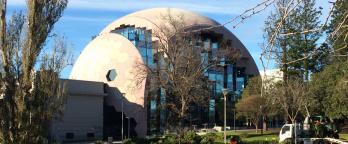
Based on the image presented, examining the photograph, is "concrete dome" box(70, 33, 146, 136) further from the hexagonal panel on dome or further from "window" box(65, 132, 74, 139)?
"window" box(65, 132, 74, 139)

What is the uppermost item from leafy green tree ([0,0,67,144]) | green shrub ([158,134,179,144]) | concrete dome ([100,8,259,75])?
concrete dome ([100,8,259,75])

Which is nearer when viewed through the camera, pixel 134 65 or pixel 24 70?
pixel 24 70

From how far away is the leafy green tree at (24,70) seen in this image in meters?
17.1

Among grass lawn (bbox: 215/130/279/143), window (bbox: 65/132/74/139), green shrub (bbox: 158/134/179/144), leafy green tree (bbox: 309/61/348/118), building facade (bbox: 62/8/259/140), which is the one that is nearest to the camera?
green shrub (bbox: 158/134/179/144)

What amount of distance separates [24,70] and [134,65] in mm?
50460

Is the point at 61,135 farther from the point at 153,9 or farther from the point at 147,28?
the point at 153,9

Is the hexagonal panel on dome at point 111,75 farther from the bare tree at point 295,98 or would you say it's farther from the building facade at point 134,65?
the bare tree at point 295,98

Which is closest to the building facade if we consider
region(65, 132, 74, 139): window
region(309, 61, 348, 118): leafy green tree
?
region(65, 132, 74, 139): window

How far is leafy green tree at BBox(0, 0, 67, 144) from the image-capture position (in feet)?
56.1

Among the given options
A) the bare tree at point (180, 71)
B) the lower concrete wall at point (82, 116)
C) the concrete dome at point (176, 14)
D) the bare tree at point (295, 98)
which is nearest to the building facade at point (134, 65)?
the concrete dome at point (176, 14)

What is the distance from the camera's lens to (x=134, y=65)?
6781 cm

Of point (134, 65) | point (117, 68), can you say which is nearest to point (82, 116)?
point (134, 65)

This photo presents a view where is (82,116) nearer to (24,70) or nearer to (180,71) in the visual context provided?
(180,71)

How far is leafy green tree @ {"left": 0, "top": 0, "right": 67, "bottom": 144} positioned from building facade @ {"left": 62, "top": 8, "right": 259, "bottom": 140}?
48649mm
